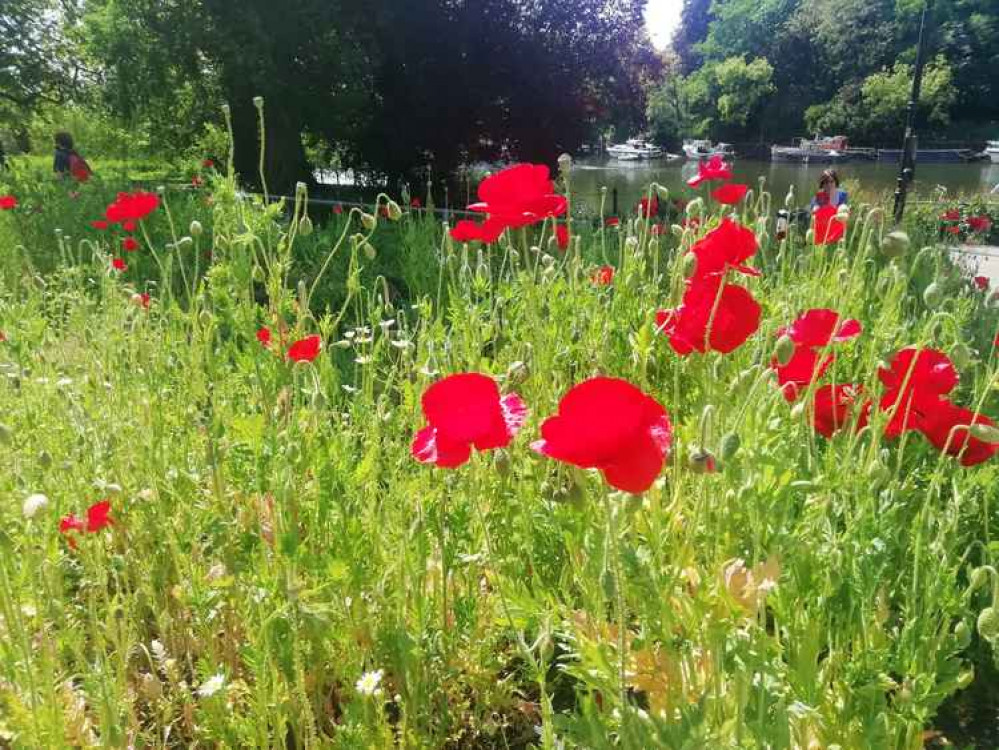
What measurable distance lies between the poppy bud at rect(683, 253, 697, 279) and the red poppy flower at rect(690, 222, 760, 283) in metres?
0.01

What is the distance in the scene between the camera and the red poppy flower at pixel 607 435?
0.78 meters

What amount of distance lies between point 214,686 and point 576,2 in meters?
14.2

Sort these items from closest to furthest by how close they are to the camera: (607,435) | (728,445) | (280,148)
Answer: (607,435) < (728,445) < (280,148)

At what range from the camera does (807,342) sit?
136cm

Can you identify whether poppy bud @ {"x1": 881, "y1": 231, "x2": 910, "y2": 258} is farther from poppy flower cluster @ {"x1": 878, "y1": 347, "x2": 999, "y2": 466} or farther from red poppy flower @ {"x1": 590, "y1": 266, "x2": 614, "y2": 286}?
red poppy flower @ {"x1": 590, "y1": 266, "x2": 614, "y2": 286}

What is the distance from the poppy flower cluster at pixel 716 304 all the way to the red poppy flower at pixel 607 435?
0.31 metres

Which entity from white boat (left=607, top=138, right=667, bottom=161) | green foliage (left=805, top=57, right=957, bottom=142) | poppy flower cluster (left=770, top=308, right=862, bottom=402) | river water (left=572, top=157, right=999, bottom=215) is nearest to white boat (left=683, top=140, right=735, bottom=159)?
white boat (left=607, top=138, right=667, bottom=161)

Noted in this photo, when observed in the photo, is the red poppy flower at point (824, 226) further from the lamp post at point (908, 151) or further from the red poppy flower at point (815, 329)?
the lamp post at point (908, 151)

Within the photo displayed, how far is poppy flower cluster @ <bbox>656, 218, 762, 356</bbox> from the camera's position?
1.09 metres

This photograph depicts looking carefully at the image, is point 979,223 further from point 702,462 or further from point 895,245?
point 702,462

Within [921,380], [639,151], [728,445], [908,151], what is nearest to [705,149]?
[639,151]

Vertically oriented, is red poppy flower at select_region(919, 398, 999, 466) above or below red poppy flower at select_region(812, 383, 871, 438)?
above

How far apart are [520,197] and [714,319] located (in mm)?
541

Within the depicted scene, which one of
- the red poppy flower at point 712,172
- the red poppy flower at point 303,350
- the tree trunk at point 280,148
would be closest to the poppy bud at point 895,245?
the red poppy flower at point 303,350
